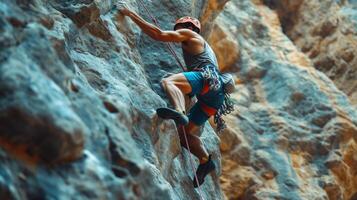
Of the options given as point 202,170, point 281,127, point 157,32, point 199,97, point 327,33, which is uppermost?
point 157,32

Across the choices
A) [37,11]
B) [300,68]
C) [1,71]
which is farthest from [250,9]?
[1,71]

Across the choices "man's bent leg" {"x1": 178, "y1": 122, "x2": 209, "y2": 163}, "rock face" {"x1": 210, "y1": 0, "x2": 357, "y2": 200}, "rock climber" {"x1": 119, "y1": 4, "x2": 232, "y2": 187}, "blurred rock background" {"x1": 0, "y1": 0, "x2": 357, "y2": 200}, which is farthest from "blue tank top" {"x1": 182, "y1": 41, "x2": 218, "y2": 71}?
"rock face" {"x1": 210, "y1": 0, "x2": 357, "y2": 200}

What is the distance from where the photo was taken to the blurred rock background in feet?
10.2

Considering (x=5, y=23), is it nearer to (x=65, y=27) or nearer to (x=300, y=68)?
(x=65, y=27)

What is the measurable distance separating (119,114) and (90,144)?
1.71 ft

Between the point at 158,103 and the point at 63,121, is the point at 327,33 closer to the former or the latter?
the point at 158,103

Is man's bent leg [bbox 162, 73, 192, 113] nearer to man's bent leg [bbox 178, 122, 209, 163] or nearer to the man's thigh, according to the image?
the man's thigh

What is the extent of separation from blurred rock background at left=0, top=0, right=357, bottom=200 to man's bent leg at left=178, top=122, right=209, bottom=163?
138mm

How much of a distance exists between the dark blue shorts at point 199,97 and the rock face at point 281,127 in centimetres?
277

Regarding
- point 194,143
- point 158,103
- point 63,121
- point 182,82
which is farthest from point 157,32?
point 63,121

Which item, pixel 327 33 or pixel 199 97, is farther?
pixel 327 33

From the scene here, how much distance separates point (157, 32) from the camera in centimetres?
561

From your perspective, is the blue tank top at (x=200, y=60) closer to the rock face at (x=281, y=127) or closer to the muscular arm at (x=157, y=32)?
the muscular arm at (x=157, y=32)

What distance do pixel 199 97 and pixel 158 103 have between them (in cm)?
89
